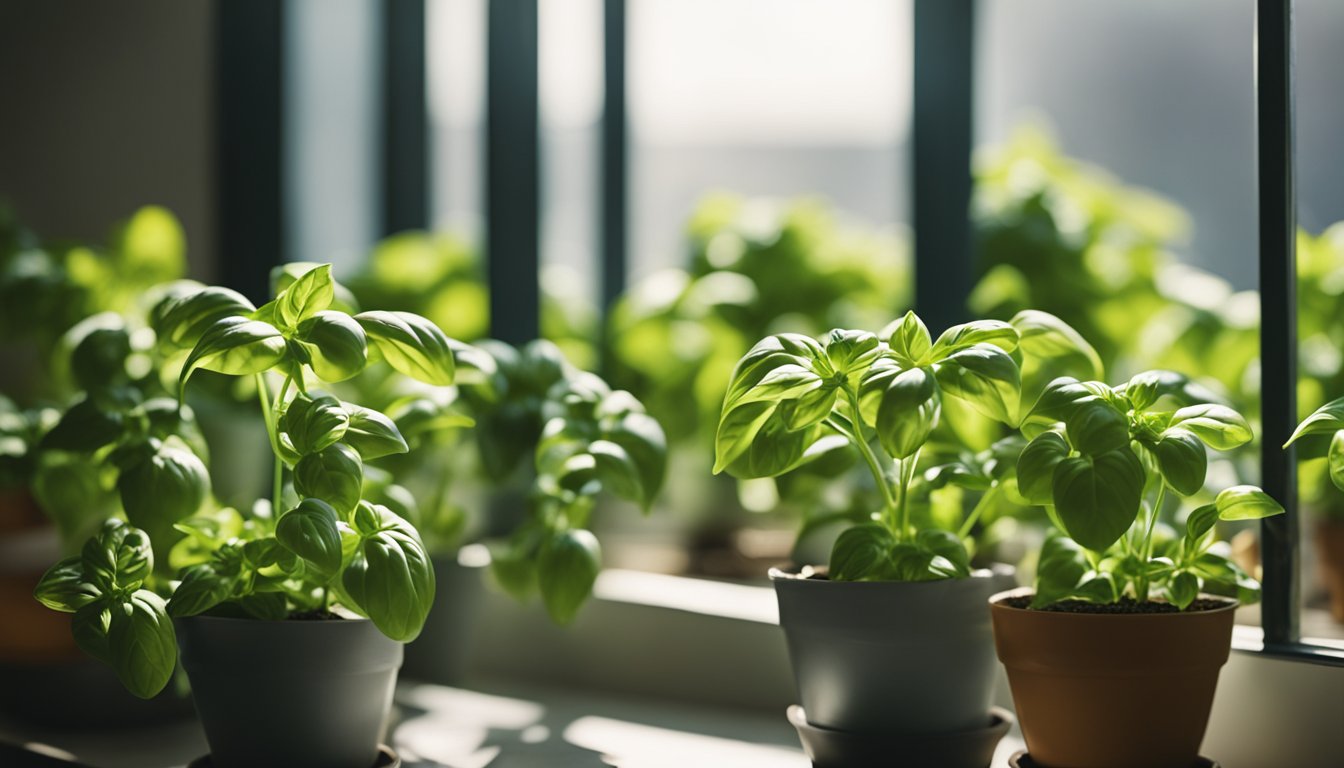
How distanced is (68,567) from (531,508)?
39 cm

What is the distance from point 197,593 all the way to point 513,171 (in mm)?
758

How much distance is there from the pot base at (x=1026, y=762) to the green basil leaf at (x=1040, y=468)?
0.71 ft

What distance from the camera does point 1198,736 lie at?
32.5 inches

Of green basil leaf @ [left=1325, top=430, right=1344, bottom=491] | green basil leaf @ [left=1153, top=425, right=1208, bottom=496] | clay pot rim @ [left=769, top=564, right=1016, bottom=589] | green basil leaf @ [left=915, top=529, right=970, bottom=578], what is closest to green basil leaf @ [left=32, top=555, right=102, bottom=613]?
clay pot rim @ [left=769, top=564, right=1016, bottom=589]

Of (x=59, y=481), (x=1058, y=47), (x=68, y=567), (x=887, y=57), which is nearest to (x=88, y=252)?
(x=59, y=481)

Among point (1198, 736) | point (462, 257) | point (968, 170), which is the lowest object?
point (1198, 736)

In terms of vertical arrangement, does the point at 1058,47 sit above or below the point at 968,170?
above

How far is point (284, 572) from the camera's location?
0.90 meters

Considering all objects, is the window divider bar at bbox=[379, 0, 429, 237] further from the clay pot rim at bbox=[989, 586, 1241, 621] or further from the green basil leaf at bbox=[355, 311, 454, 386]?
the clay pot rim at bbox=[989, 586, 1241, 621]

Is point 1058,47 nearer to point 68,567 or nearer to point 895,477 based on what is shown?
point 895,477

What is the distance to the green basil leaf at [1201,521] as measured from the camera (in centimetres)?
82

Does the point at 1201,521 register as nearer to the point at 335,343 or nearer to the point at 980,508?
the point at 980,508

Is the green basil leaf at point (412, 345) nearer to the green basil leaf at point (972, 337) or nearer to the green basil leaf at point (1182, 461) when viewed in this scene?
the green basil leaf at point (972, 337)

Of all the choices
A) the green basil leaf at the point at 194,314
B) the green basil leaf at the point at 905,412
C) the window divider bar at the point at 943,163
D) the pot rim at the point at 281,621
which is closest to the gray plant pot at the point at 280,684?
the pot rim at the point at 281,621
